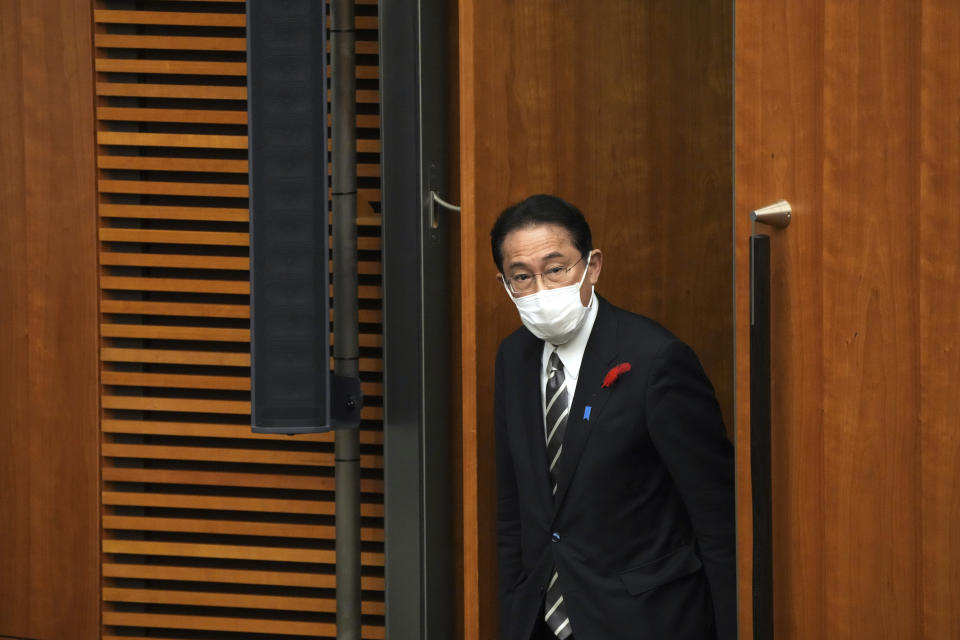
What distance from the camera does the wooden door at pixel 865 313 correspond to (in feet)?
3.57

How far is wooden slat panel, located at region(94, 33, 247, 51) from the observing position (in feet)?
10.9

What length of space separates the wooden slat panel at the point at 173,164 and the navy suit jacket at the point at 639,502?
1539 mm

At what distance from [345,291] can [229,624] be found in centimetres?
110

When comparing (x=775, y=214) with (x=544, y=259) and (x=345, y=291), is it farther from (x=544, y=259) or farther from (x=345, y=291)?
(x=345, y=291)

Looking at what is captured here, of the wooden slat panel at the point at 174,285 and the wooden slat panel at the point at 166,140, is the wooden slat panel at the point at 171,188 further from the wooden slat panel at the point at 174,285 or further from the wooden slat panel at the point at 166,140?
the wooden slat panel at the point at 174,285

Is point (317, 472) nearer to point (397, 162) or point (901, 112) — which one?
point (397, 162)

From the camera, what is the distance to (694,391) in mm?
2125

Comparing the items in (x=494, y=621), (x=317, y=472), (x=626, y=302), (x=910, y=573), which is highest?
(x=626, y=302)

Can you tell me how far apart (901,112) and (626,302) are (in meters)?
1.69

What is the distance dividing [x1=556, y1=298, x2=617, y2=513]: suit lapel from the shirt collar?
51mm

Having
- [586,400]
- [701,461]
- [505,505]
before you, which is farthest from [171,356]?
[701,461]

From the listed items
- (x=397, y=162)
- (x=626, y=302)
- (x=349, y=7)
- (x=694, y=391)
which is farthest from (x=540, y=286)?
(x=349, y=7)

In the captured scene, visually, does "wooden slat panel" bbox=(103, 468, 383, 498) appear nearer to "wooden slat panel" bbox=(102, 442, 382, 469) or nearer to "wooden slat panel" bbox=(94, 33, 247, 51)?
"wooden slat panel" bbox=(102, 442, 382, 469)

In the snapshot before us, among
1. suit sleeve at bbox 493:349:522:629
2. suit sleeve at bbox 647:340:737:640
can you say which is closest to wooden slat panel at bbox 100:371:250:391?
suit sleeve at bbox 493:349:522:629
